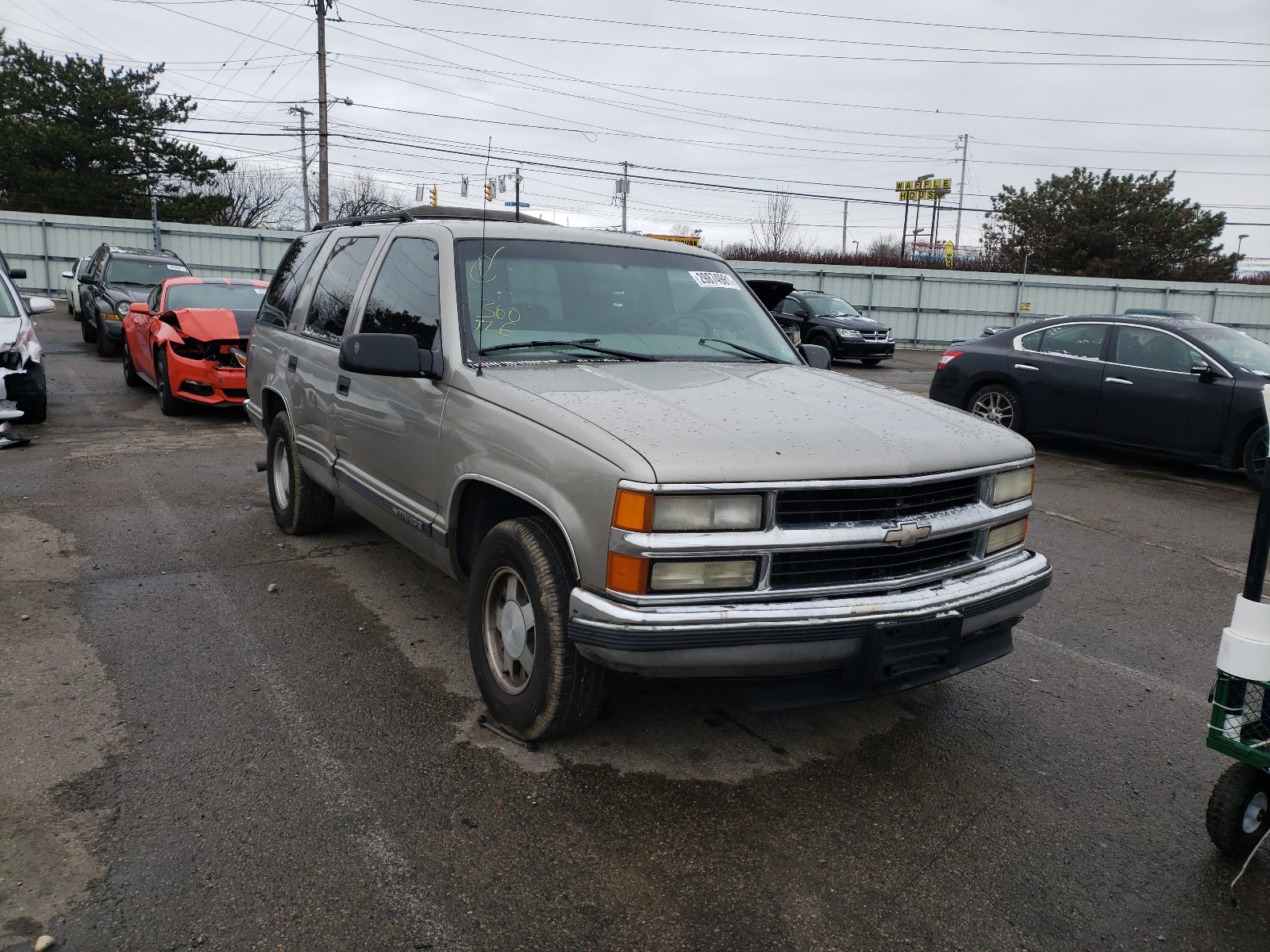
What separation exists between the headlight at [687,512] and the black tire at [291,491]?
11.1 feet

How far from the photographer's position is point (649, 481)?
2760 mm

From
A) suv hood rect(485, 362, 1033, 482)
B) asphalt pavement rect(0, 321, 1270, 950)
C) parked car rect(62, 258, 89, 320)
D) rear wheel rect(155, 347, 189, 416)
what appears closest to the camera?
asphalt pavement rect(0, 321, 1270, 950)

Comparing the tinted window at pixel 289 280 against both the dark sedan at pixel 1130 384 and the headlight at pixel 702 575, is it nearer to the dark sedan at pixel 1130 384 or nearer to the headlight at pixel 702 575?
the headlight at pixel 702 575

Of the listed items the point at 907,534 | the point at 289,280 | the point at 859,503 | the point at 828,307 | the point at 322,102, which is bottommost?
the point at 907,534

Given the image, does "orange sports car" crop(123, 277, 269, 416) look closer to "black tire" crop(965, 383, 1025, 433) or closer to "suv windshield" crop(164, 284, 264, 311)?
"suv windshield" crop(164, 284, 264, 311)

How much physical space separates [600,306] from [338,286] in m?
1.77

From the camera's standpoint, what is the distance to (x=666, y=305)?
4422mm

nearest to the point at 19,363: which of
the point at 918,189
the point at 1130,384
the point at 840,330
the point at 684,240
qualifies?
the point at 1130,384

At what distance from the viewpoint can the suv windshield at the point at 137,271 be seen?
660 inches

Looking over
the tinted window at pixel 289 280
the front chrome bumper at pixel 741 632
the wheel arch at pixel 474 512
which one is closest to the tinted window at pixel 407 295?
the wheel arch at pixel 474 512

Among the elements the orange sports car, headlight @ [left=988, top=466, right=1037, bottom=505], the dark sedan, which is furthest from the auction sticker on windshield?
the orange sports car

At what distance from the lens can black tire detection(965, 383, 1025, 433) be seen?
10.4 meters

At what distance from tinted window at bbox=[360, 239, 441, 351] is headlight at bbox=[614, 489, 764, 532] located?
1612mm

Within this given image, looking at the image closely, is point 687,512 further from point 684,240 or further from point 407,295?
point 684,240
